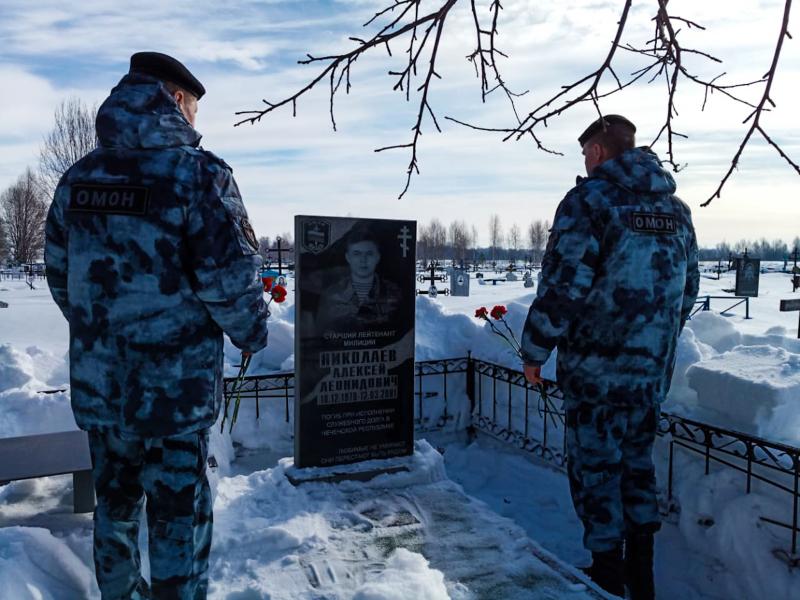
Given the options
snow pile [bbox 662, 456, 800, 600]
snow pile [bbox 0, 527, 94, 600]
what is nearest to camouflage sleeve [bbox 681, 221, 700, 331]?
snow pile [bbox 662, 456, 800, 600]

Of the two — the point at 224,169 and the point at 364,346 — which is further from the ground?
the point at 224,169

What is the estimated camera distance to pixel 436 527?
386 cm

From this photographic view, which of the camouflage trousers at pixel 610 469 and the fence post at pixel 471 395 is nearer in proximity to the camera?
the camouflage trousers at pixel 610 469

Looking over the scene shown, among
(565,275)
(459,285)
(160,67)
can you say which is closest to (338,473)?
(565,275)

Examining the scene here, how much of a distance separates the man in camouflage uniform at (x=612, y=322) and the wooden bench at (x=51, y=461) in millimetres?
2819

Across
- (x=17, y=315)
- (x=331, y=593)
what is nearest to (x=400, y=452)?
(x=331, y=593)

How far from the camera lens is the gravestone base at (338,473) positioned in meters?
4.54

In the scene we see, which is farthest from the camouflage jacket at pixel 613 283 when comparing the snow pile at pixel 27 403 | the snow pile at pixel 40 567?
the snow pile at pixel 27 403

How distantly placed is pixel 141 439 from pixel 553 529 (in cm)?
403

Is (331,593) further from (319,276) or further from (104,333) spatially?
(319,276)

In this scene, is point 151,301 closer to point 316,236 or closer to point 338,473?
point 316,236

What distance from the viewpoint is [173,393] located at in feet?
7.33

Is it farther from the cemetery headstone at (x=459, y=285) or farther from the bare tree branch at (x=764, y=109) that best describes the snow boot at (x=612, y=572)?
the cemetery headstone at (x=459, y=285)

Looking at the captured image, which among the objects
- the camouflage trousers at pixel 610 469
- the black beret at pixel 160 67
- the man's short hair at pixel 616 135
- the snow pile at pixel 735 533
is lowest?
the snow pile at pixel 735 533
